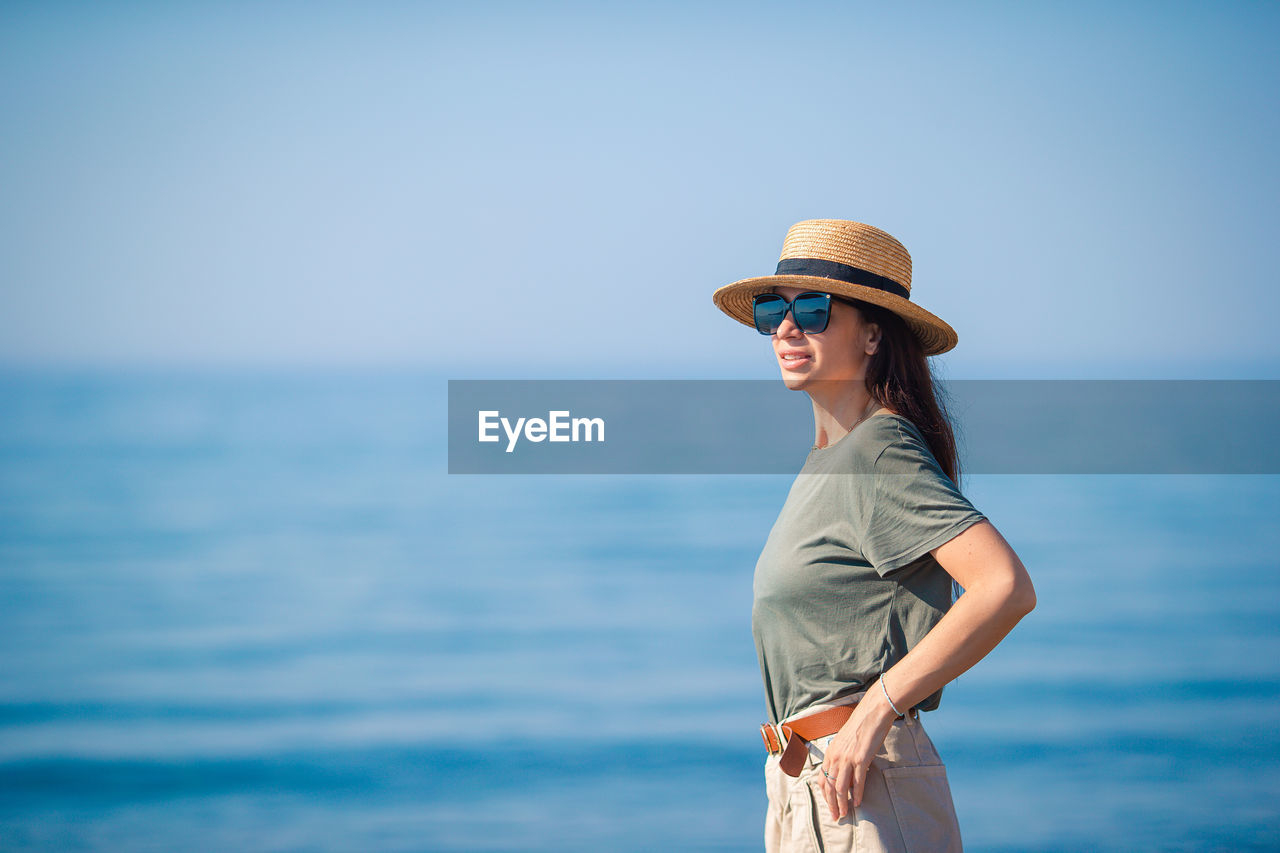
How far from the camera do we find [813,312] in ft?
5.32

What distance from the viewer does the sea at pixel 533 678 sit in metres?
4.11

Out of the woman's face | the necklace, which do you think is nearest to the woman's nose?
the woman's face

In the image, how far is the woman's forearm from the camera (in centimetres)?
136

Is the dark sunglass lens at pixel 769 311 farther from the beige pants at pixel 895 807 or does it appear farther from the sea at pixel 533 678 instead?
the sea at pixel 533 678

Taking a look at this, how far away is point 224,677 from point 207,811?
2202 millimetres

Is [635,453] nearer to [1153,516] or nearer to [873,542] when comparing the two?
[1153,516]

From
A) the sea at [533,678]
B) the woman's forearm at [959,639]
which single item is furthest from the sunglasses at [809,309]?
the sea at [533,678]

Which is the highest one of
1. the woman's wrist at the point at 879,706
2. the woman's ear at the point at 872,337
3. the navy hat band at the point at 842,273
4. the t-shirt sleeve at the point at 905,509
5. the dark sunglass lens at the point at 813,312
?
the navy hat band at the point at 842,273

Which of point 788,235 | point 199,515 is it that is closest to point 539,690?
point 788,235

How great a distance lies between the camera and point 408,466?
667 inches

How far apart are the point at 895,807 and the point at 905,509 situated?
356 millimetres

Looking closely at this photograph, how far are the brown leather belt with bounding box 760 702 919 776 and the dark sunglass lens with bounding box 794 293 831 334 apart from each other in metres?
0.49

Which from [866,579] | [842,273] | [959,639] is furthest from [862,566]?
[842,273]

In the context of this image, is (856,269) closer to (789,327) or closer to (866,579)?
(789,327)
